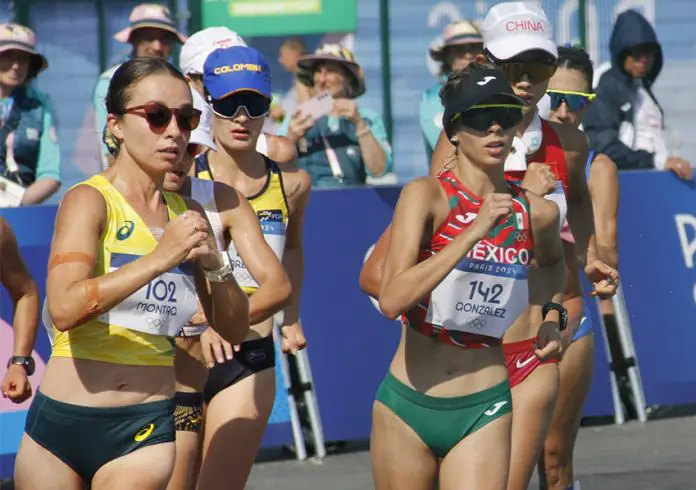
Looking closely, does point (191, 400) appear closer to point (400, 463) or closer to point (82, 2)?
point (400, 463)

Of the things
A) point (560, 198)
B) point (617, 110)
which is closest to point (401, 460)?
point (560, 198)

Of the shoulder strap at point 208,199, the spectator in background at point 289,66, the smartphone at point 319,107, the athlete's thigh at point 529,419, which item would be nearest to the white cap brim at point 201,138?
the shoulder strap at point 208,199

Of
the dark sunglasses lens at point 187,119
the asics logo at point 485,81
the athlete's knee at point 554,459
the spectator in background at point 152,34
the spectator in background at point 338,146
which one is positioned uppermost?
the dark sunglasses lens at point 187,119

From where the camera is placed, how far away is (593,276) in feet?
20.6

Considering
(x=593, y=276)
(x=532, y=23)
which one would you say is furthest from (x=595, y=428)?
(x=532, y=23)

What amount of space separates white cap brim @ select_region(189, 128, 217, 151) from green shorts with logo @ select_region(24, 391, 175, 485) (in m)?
1.31

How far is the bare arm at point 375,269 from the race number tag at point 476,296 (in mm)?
279

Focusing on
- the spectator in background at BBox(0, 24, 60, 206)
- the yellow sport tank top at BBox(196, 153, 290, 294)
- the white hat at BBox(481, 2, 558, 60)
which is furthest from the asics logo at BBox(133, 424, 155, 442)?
the spectator in background at BBox(0, 24, 60, 206)

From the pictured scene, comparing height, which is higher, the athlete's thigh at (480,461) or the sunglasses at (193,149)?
the sunglasses at (193,149)

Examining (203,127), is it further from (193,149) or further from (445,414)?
(445,414)

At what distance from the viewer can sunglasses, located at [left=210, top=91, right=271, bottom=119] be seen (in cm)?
616

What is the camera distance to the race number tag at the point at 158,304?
449 cm

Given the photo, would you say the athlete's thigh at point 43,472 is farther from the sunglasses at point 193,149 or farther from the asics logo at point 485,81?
the asics logo at point 485,81

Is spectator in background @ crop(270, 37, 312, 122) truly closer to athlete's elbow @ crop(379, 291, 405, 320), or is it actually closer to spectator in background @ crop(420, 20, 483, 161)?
spectator in background @ crop(420, 20, 483, 161)
